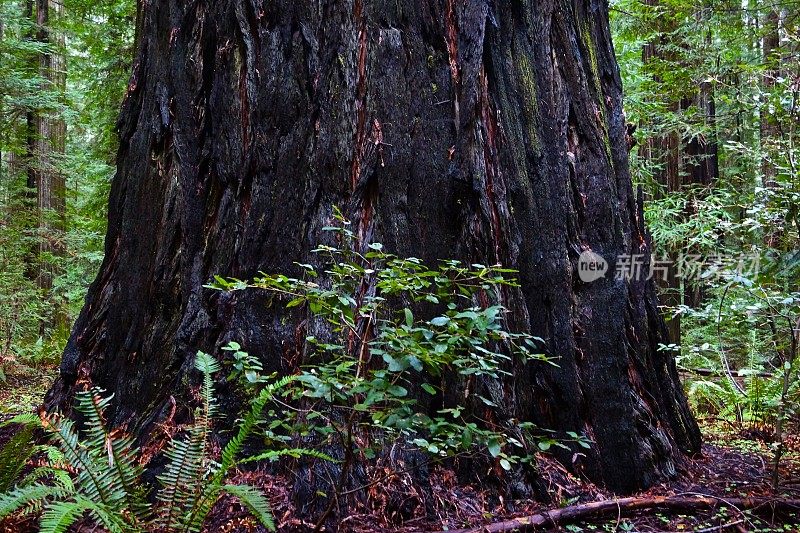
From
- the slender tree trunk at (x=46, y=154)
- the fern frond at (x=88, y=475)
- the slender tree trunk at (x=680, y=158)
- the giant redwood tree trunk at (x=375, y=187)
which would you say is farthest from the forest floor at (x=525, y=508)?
the slender tree trunk at (x=46, y=154)

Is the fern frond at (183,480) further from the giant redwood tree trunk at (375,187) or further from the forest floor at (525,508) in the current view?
the giant redwood tree trunk at (375,187)

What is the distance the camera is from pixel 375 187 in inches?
116

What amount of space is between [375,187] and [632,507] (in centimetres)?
216

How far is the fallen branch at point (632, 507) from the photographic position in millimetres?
2537

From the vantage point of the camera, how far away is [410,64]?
3.05 metres

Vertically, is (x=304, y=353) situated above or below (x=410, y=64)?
below

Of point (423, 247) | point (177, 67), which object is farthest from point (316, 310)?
point (177, 67)

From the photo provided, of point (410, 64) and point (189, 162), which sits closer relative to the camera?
point (410, 64)

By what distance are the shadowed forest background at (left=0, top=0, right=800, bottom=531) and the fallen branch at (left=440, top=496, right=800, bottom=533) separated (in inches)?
1.5

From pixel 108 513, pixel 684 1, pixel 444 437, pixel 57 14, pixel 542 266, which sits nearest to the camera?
pixel 108 513

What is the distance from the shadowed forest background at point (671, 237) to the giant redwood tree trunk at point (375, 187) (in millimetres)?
186

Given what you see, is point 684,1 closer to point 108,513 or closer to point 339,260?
point 339,260

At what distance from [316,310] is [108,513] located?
109 centimetres

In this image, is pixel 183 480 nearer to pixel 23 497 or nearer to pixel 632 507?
pixel 23 497
